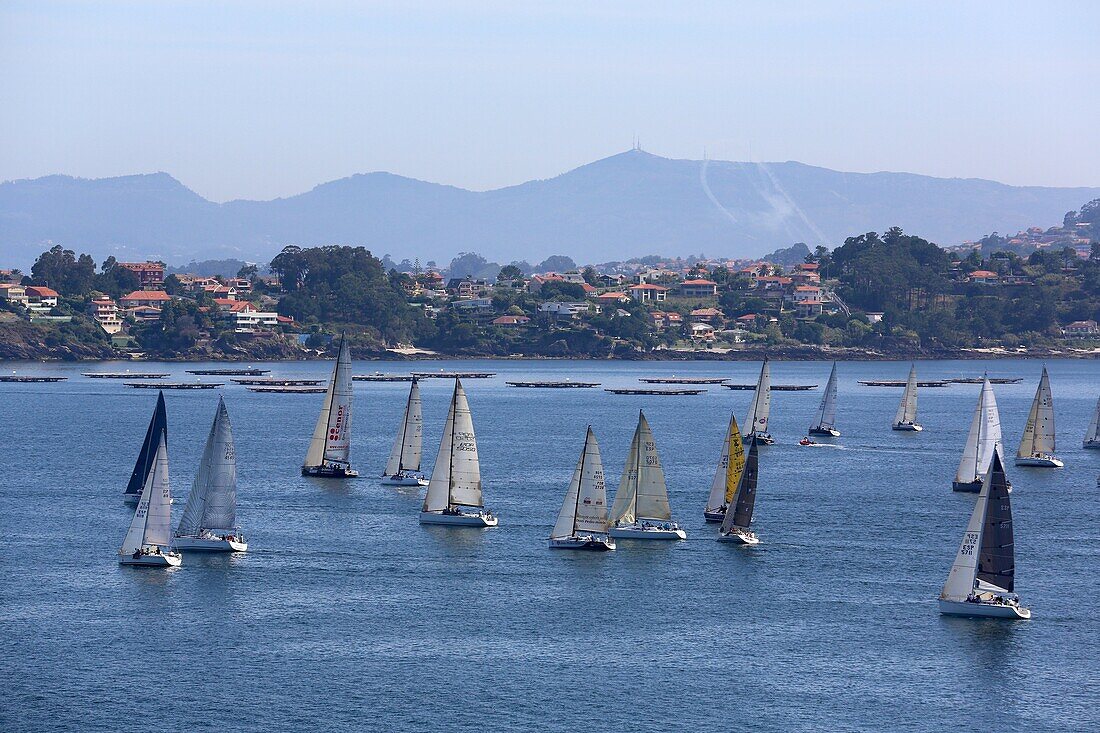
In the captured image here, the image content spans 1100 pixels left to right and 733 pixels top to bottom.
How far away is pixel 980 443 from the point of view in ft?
275

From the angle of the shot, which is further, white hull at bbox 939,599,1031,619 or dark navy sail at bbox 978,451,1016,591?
white hull at bbox 939,599,1031,619

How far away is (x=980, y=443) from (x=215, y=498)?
42.8 metres

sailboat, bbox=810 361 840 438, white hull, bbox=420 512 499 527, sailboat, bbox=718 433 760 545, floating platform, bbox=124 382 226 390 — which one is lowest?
floating platform, bbox=124 382 226 390

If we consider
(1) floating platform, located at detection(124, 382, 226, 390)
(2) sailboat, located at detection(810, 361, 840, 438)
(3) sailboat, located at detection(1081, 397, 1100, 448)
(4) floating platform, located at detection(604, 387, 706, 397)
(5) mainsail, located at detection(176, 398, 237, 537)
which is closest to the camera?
(5) mainsail, located at detection(176, 398, 237, 537)

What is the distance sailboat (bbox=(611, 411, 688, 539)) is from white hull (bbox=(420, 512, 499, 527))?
609 centimetres

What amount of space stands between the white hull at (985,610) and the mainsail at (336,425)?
41.5 m

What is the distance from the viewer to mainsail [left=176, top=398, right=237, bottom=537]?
6372cm

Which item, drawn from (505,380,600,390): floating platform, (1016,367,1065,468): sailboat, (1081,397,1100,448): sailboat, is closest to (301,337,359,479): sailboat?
(1016,367,1065,468): sailboat

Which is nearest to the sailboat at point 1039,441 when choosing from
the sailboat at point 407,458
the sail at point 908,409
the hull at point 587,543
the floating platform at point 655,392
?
the sail at point 908,409

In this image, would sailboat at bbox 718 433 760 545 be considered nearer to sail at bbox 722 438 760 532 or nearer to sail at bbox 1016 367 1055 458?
sail at bbox 722 438 760 532

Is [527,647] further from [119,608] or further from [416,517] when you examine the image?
[416,517]

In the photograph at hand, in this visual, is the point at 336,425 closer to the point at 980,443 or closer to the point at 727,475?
the point at 727,475

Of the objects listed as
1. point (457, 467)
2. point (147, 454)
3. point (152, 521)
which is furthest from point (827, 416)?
point (152, 521)

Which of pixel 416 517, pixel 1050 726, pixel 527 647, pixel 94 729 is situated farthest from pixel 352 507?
pixel 1050 726
